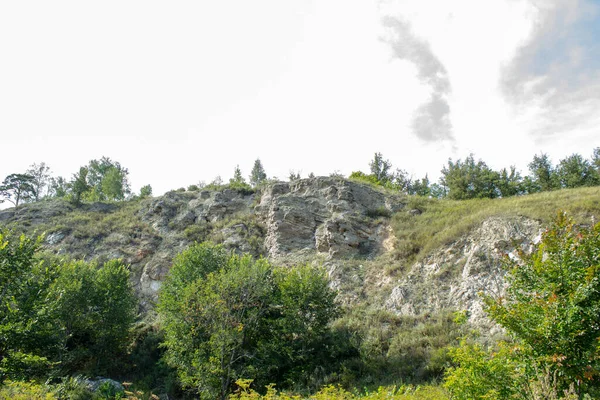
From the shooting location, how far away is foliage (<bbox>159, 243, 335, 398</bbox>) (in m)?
14.8

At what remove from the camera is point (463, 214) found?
25656 mm

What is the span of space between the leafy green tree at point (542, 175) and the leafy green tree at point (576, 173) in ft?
2.06

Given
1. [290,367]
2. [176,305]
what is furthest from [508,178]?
[176,305]

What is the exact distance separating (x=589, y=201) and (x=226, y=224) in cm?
2524

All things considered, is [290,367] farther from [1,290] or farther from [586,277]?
[586,277]

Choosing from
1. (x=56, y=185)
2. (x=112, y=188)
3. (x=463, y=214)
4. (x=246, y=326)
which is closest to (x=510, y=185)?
(x=463, y=214)

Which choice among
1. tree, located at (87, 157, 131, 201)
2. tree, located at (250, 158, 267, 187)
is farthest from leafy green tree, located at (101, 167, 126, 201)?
tree, located at (250, 158, 267, 187)

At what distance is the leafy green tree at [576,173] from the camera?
36.2m

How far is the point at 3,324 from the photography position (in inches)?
437

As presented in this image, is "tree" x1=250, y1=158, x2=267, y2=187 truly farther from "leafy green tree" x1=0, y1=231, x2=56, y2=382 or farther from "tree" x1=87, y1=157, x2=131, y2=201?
"leafy green tree" x1=0, y1=231, x2=56, y2=382

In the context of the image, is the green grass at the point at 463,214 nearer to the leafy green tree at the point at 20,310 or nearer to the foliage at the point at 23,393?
the leafy green tree at the point at 20,310

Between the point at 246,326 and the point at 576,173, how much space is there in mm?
37175

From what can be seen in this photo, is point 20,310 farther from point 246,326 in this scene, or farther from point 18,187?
point 18,187

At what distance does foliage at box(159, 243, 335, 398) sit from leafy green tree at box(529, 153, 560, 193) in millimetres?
31794
